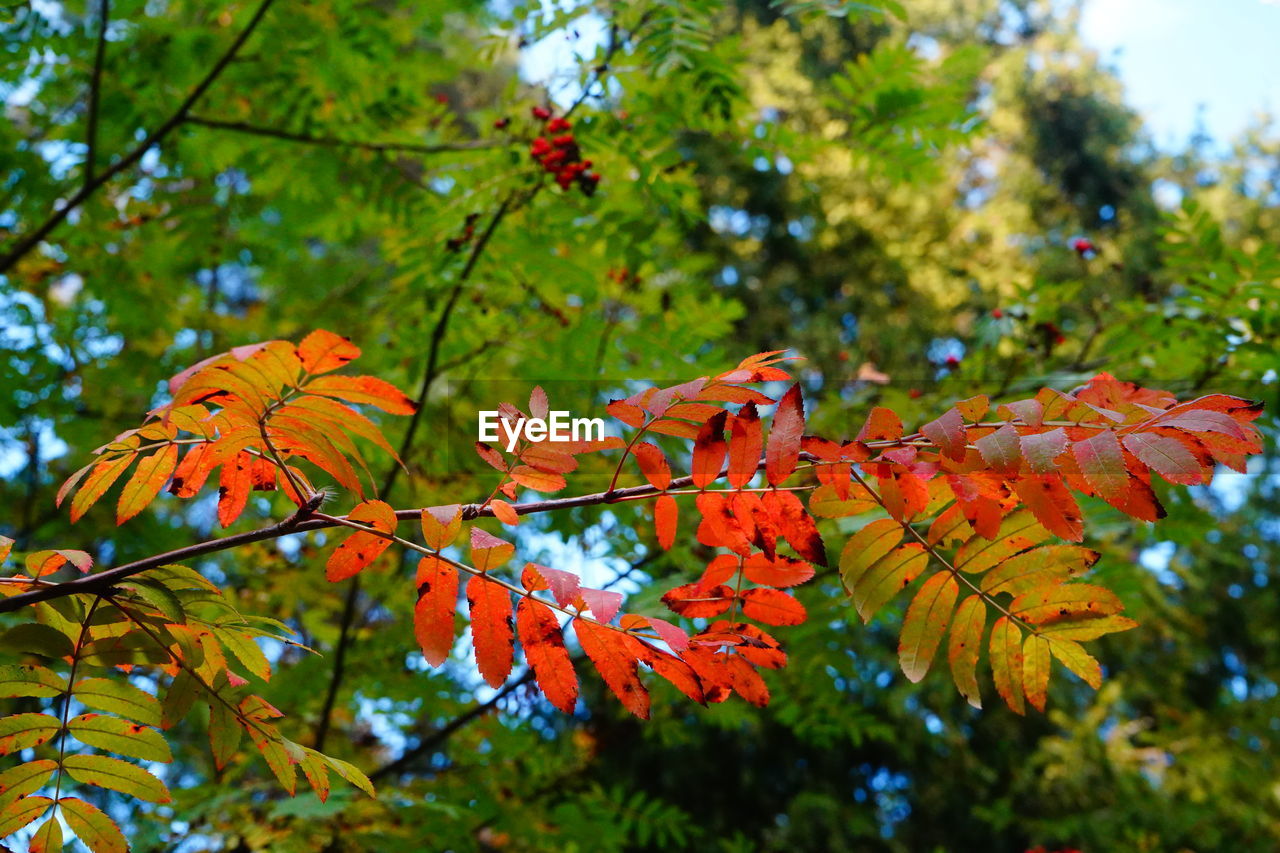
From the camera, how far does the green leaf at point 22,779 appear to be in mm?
805

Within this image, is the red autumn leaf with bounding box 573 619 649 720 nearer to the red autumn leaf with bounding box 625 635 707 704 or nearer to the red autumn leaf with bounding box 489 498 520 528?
the red autumn leaf with bounding box 625 635 707 704

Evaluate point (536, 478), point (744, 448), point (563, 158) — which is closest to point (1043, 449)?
point (744, 448)

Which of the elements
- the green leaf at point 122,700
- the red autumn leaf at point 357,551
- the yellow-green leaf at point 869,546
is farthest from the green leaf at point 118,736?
the yellow-green leaf at point 869,546

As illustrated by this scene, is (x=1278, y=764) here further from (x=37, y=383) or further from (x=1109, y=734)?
(x=37, y=383)

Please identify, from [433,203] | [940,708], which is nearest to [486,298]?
[433,203]

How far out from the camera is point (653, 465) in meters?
0.80

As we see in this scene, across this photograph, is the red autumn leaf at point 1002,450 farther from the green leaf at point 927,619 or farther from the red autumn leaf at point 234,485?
the red autumn leaf at point 234,485

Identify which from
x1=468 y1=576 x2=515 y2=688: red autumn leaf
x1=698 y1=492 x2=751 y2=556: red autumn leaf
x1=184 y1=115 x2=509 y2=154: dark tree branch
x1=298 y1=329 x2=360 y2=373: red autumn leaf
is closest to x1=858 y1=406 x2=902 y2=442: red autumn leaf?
x1=698 y1=492 x2=751 y2=556: red autumn leaf

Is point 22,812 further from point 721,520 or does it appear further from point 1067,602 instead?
point 1067,602

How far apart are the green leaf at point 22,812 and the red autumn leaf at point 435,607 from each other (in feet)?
1.37

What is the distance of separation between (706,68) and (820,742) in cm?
199

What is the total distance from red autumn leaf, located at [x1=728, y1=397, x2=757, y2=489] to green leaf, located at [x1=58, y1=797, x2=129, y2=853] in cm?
69

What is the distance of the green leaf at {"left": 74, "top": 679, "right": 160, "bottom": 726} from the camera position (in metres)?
0.85

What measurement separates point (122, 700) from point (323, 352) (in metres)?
0.45
